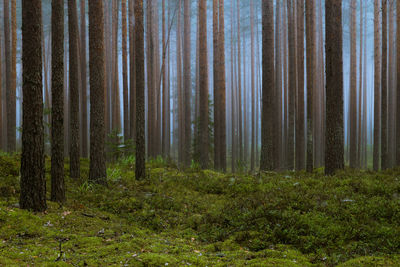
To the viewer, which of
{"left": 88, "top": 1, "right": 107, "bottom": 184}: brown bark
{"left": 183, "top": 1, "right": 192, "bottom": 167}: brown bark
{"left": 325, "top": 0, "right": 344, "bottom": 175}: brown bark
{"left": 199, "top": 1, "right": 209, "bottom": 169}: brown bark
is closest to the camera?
{"left": 88, "top": 1, "right": 107, "bottom": 184}: brown bark

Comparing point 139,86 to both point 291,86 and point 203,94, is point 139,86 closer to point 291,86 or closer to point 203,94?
point 203,94

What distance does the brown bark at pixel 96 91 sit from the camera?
8.92 meters

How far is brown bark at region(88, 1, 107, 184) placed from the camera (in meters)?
8.92

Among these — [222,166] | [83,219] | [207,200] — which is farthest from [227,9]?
Answer: [83,219]

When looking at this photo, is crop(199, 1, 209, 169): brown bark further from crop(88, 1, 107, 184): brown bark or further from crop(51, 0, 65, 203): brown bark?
crop(51, 0, 65, 203): brown bark

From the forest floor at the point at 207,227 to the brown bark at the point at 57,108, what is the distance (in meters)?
0.48

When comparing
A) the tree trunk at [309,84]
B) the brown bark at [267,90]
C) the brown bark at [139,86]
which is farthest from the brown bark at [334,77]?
the brown bark at [139,86]

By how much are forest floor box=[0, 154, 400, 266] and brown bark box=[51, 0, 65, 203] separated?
1.59 feet

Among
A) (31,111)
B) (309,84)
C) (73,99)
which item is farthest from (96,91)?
(309,84)

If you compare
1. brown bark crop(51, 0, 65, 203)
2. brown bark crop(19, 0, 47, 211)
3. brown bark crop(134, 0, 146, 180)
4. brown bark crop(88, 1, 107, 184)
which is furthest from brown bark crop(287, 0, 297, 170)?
brown bark crop(19, 0, 47, 211)

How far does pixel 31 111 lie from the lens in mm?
5891

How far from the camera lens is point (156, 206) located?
7.76 m

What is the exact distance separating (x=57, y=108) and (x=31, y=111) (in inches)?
39.3

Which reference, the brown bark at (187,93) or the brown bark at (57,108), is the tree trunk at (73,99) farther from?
the brown bark at (187,93)
